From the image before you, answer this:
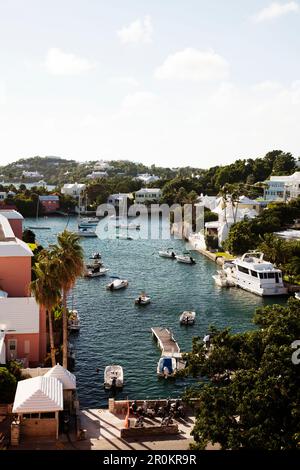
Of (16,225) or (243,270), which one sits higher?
(16,225)

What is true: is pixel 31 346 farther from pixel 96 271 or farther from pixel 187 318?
pixel 96 271

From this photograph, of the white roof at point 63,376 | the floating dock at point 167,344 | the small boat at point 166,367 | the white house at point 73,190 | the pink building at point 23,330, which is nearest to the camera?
the white roof at point 63,376

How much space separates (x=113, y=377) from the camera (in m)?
34.3

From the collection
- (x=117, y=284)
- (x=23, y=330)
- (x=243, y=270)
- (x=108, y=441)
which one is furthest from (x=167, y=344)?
(x=243, y=270)

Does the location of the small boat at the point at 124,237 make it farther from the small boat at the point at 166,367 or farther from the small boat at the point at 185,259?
the small boat at the point at 166,367

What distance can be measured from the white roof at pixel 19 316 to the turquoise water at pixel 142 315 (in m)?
4.44

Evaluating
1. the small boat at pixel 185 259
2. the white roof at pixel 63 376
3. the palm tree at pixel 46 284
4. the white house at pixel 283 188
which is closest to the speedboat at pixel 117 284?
the small boat at pixel 185 259

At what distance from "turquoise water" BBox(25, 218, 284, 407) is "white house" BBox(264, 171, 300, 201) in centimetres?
4948

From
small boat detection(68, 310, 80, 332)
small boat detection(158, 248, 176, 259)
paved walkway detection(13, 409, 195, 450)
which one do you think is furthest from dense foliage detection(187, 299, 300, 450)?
small boat detection(158, 248, 176, 259)

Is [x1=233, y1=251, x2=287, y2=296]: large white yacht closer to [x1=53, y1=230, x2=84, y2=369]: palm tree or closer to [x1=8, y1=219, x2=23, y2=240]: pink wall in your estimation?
[x1=8, y1=219, x2=23, y2=240]: pink wall

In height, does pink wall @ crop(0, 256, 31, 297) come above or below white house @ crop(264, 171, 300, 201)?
below

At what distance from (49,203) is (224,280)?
299 ft

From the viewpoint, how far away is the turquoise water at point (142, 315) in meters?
35.2

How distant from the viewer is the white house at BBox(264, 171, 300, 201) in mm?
123938
